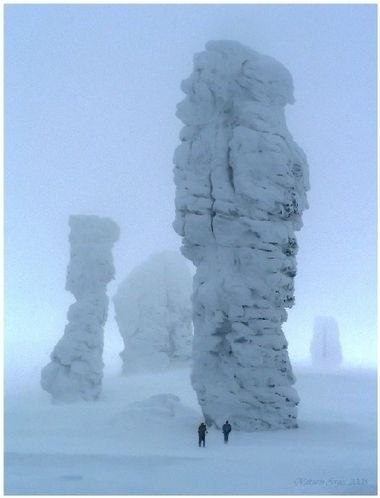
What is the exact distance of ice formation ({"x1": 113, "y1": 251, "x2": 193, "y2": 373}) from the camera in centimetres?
4794

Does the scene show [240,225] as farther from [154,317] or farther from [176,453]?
[154,317]

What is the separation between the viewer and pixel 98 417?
27156 mm

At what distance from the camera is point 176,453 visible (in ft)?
60.0

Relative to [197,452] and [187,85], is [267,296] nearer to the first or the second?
[197,452]

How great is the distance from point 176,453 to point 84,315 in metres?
18.7

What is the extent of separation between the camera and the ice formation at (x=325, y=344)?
62562 millimetres

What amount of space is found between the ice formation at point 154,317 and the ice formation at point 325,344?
1785cm

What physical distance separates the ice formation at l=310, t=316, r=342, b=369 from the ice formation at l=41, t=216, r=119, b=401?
108ft

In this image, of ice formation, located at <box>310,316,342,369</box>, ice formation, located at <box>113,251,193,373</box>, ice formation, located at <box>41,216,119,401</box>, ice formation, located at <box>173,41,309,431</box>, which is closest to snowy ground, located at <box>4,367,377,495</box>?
ice formation, located at <box>173,41,309,431</box>

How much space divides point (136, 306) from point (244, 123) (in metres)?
30.0

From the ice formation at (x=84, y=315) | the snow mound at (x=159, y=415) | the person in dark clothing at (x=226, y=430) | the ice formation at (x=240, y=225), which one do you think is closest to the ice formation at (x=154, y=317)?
the ice formation at (x=84, y=315)

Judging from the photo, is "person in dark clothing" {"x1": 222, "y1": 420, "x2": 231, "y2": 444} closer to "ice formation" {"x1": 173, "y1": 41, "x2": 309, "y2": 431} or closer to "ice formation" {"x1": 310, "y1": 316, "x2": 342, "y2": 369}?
"ice formation" {"x1": 173, "y1": 41, "x2": 309, "y2": 431}

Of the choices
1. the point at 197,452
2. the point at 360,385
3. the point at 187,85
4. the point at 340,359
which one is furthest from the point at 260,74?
the point at 340,359

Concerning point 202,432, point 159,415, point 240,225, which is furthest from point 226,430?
point 240,225
